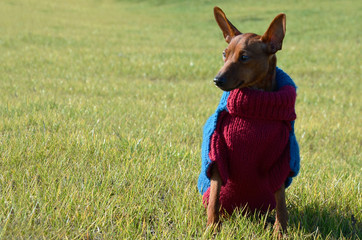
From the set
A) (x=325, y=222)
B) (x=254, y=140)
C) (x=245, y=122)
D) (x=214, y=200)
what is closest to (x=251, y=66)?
(x=245, y=122)

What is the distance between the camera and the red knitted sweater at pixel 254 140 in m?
2.78

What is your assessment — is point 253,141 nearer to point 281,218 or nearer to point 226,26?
point 281,218

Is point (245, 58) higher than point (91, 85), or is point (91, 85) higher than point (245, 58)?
point (245, 58)

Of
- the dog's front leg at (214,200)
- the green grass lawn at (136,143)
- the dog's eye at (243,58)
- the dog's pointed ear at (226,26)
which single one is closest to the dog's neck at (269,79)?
the dog's eye at (243,58)

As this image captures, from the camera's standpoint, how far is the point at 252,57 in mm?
2686

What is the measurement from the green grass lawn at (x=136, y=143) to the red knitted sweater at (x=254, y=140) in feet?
1.13

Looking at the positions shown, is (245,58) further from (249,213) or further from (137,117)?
(137,117)

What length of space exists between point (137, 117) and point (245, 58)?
3.55 meters

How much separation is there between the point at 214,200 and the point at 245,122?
59 cm

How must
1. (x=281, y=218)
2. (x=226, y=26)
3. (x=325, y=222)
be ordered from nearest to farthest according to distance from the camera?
1. (x=281, y=218)
2. (x=226, y=26)
3. (x=325, y=222)

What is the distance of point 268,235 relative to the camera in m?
2.84

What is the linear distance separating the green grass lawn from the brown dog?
21 centimetres

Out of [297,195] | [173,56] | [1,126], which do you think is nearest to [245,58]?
[297,195]

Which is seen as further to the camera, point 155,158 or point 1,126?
point 1,126
